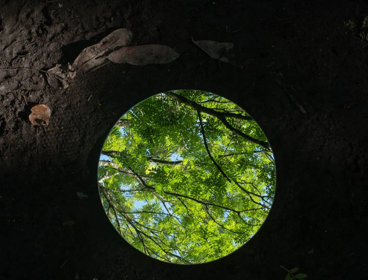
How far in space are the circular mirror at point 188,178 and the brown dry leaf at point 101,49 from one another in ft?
1.56

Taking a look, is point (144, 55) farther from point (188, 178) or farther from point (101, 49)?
point (188, 178)

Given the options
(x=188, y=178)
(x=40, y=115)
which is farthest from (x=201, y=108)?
(x=40, y=115)

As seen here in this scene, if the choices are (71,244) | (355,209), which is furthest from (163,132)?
(355,209)

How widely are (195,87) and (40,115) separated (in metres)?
1.26

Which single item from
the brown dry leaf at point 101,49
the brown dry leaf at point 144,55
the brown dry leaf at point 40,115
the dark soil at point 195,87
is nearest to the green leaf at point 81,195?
the dark soil at point 195,87

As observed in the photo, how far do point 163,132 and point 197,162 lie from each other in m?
0.41

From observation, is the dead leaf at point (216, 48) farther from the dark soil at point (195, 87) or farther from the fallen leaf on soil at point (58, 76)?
the fallen leaf on soil at point (58, 76)

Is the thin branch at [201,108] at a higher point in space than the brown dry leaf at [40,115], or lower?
higher

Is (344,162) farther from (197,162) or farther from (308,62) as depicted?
(197,162)

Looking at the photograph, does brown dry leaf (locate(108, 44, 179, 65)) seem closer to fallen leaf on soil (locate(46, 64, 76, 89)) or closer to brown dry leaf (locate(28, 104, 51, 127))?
fallen leaf on soil (locate(46, 64, 76, 89))

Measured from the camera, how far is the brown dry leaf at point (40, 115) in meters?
2.02

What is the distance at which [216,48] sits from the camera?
2.02 meters

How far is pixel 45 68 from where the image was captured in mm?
1992

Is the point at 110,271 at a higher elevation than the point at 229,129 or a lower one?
lower
